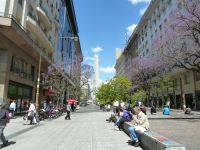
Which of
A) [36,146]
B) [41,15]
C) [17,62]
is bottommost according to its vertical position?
[36,146]

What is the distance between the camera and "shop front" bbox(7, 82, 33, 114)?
22.8 m

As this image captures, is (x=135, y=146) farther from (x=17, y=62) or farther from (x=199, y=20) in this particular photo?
(x=17, y=62)

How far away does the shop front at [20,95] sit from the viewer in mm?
22800

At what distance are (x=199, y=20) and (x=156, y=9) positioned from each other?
3881cm

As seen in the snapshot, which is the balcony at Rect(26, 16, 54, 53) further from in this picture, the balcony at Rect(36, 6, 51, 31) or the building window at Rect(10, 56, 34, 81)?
the building window at Rect(10, 56, 34, 81)

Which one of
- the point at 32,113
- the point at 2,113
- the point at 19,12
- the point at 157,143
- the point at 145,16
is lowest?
the point at 157,143

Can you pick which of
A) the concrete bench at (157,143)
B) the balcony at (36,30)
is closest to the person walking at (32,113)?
the concrete bench at (157,143)

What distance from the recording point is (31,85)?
29250mm

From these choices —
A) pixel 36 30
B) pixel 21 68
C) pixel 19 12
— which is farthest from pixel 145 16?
pixel 21 68

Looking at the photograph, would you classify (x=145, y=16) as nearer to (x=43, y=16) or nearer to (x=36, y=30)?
(x=43, y=16)

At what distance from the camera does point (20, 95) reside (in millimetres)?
25719

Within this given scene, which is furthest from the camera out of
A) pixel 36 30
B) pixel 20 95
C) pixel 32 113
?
pixel 36 30

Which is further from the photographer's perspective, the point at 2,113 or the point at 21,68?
the point at 21,68

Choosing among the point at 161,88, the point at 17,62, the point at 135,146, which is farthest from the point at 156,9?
the point at 135,146
